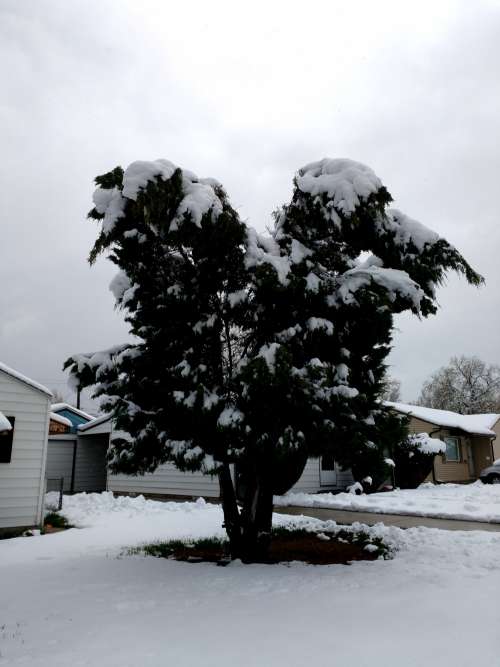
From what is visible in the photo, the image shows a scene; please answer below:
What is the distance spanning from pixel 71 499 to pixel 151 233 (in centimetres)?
1161

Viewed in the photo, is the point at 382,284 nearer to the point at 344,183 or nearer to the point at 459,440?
the point at 344,183

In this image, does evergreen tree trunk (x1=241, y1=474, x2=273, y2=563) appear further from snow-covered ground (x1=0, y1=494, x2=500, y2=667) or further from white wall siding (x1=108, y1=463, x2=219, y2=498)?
white wall siding (x1=108, y1=463, x2=219, y2=498)

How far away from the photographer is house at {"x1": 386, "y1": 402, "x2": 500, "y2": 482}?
2359 centimetres

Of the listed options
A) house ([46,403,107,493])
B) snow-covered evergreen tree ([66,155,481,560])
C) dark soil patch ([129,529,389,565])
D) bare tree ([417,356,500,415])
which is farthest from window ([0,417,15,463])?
bare tree ([417,356,500,415])

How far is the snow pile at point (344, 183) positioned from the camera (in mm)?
5676

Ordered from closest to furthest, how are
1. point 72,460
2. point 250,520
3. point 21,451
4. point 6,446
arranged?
point 250,520 < point 6,446 < point 21,451 < point 72,460

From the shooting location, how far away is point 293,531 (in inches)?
366

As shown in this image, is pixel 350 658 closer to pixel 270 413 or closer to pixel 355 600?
pixel 355 600

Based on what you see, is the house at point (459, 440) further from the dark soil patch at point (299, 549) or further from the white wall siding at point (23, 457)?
the white wall siding at point (23, 457)

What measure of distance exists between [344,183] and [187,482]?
1303 cm

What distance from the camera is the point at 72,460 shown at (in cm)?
2084

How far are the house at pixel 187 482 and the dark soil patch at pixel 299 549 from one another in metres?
6.91

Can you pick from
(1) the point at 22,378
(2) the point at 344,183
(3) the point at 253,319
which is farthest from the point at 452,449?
(2) the point at 344,183

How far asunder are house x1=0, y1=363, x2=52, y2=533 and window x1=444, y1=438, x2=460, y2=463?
20822 millimetres
